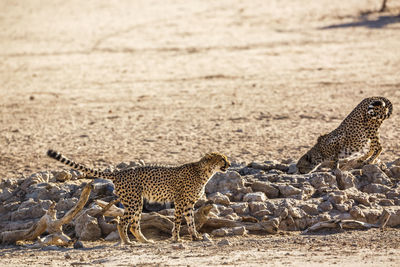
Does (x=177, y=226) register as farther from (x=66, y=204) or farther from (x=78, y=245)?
(x=66, y=204)

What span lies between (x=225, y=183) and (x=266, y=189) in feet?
1.72

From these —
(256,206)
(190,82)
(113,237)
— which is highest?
(190,82)

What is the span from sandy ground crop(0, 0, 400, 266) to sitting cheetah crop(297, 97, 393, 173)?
1.35 m

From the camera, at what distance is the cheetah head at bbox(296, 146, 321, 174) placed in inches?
424

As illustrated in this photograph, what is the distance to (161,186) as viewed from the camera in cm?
866

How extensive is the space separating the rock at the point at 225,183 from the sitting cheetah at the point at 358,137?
6.03ft

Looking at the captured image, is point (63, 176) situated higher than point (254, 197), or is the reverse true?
point (63, 176)

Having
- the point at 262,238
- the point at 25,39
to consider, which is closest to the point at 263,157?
the point at 262,238

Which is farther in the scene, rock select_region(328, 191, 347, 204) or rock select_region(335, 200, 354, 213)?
rock select_region(328, 191, 347, 204)

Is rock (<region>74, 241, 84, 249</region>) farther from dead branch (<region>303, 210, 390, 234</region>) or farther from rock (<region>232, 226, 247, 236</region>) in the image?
dead branch (<region>303, 210, 390, 234</region>)

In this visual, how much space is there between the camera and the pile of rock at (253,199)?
9.00m

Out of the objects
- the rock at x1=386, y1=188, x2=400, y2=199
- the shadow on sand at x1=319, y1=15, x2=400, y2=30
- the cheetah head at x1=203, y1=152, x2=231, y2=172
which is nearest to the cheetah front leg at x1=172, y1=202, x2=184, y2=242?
the cheetah head at x1=203, y1=152, x2=231, y2=172

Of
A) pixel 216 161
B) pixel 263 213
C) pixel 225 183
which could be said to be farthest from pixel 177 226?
pixel 225 183

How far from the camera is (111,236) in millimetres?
8914
